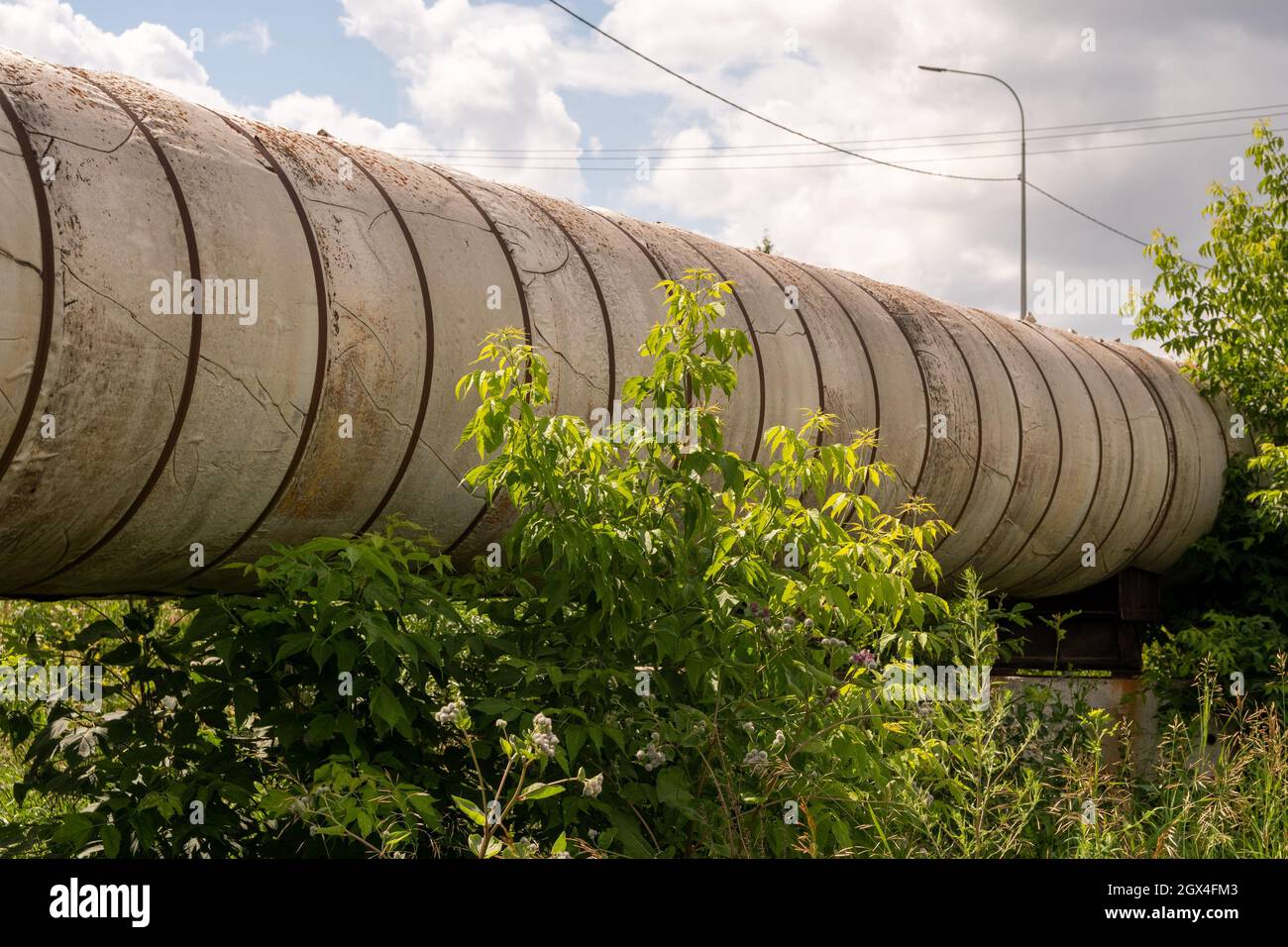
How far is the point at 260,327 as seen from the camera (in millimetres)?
3502

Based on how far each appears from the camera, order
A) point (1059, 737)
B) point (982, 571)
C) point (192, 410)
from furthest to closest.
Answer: point (982, 571)
point (1059, 737)
point (192, 410)

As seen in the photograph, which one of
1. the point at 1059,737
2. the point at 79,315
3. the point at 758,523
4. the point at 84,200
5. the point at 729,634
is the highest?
the point at 84,200

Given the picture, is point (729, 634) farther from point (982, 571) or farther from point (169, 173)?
point (982, 571)

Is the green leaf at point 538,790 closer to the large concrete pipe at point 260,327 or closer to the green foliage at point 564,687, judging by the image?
the green foliage at point 564,687

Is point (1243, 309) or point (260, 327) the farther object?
point (1243, 309)

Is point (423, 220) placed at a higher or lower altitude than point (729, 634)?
higher

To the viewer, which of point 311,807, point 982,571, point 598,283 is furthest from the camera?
point 982,571

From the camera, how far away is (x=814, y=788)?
3275 millimetres

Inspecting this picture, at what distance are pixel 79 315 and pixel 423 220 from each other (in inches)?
55.0

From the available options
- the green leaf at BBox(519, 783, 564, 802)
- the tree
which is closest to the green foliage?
the green leaf at BBox(519, 783, 564, 802)

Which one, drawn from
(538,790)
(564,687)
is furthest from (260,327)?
(538,790)

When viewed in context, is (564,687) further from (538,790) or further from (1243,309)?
(1243,309)

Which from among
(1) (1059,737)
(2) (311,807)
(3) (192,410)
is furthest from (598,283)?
(1) (1059,737)

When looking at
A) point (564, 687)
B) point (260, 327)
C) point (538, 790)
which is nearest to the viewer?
point (538, 790)
